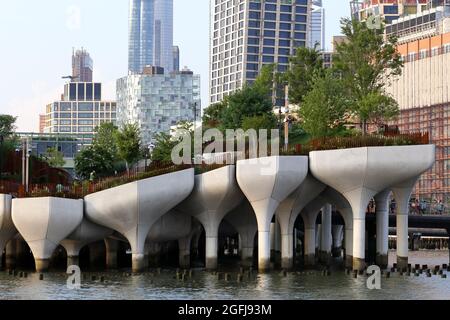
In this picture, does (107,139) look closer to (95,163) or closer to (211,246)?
(95,163)

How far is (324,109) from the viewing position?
97.1 meters

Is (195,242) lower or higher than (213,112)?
lower

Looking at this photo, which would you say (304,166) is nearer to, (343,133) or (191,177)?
(191,177)

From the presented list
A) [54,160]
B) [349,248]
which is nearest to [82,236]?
[349,248]

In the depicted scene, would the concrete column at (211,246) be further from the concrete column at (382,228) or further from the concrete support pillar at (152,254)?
the concrete column at (382,228)

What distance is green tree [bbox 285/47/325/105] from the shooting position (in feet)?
391

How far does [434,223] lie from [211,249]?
29.6 meters

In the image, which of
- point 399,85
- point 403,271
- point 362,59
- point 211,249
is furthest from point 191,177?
point 399,85

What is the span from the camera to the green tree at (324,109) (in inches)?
3814

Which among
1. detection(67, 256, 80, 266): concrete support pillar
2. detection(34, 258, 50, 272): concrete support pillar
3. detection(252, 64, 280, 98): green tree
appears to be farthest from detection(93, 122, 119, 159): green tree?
detection(34, 258, 50, 272): concrete support pillar

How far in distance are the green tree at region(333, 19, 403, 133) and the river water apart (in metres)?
23.0

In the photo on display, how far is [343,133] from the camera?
98.2 metres

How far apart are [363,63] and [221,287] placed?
125 ft

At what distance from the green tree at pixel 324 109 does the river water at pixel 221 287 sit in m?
18.2
